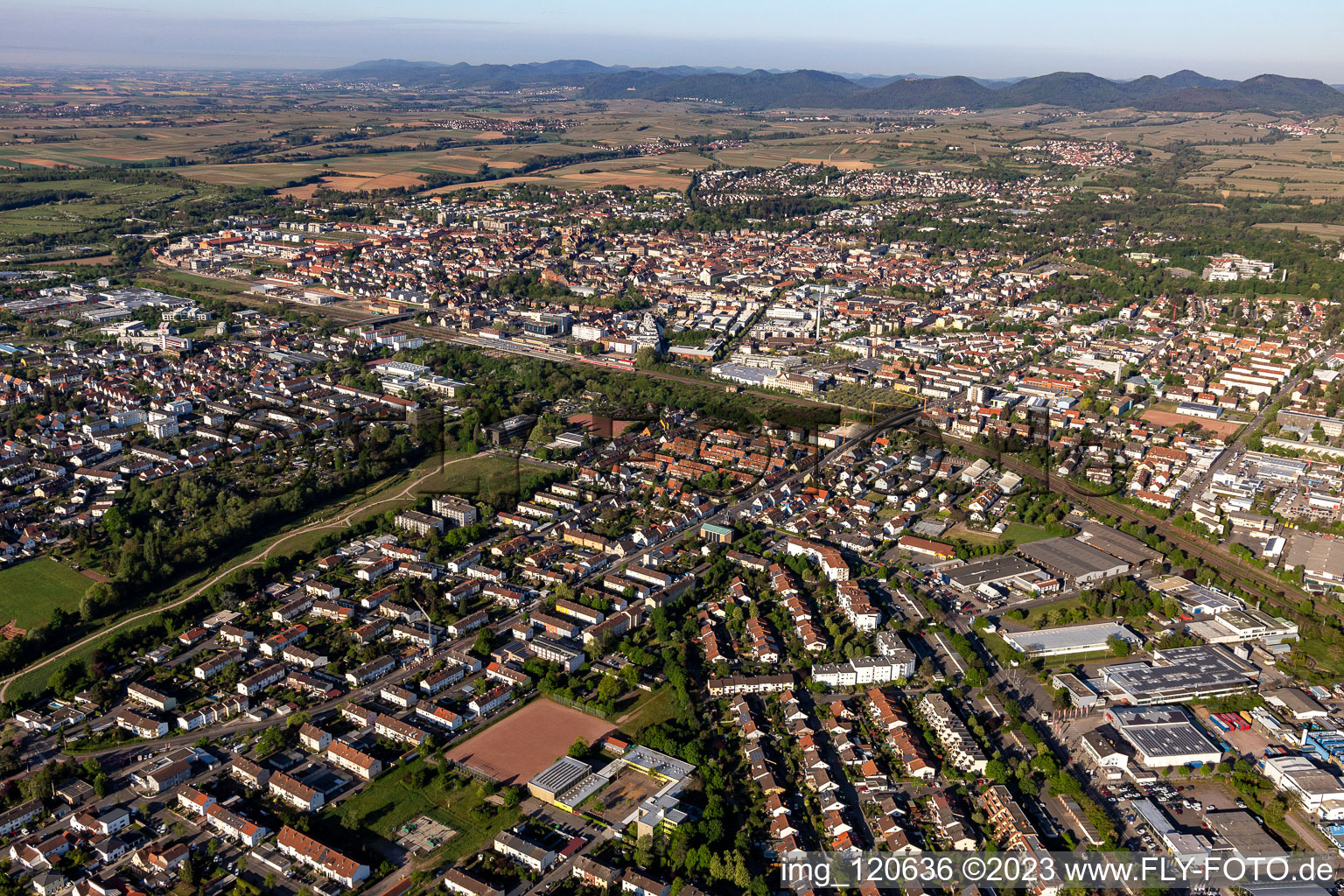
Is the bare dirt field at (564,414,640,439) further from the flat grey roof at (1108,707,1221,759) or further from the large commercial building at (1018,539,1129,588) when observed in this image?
the flat grey roof at (1108,707,1221,759)

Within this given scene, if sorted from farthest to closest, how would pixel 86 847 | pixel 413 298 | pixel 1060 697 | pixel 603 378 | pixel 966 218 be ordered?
pixel 966 218 < pixel 413 298 < pixel 603 378 < pixel 1060 697 < pixel 86 847

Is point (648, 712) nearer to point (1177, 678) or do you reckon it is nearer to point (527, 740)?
point (527, 740)

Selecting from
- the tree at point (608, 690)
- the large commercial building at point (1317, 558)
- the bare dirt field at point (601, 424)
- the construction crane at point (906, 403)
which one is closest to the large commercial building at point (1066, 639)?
the large commercial building at point (1317, 558)

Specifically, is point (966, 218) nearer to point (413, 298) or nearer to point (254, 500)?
point (413, 298)

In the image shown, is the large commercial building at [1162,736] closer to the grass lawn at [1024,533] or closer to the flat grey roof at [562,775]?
the grass lawn at [1024,533]

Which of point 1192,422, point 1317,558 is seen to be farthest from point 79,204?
point 1317,558

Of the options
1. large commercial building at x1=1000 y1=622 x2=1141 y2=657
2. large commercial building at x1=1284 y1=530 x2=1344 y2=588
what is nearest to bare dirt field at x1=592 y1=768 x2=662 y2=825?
large commercial building at x1=1000 y1=622 x2=1141 y2=657

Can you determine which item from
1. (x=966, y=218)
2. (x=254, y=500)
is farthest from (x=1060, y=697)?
(x=966, y=218)

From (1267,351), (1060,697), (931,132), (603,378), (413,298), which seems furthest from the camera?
(931,132)
